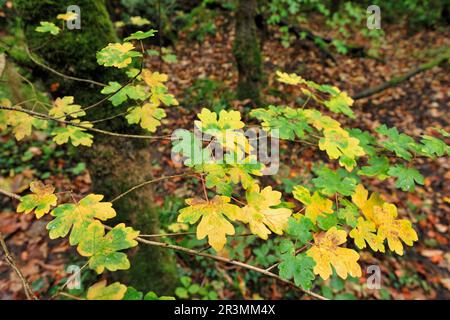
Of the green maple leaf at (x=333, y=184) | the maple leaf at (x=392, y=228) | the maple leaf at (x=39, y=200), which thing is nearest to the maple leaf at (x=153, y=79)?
the maple leaf at (x=39, y=200)

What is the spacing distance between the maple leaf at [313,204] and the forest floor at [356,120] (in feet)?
7.87

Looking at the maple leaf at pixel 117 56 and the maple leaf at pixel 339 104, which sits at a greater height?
the maple leaf at pixel 117 56

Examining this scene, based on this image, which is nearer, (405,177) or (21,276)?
(21,276)

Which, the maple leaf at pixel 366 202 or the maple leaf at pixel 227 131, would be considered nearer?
the maple leaf at pixel 227 131

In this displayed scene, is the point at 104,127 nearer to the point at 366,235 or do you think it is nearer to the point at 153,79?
the point at 153,79

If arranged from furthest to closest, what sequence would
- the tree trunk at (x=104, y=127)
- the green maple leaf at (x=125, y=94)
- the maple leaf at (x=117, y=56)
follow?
the tree trunk at (x=104, y=127) < the green maple leaf at (x=125, y=94) < the maple leaf at (x=117, y=56)

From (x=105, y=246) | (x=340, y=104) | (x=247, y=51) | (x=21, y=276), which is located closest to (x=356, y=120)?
(x=247, y=51)

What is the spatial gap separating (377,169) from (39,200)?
61.1 inches

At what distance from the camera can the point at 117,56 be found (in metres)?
1.38

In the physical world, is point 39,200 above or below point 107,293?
above

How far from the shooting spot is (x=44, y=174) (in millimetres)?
4309

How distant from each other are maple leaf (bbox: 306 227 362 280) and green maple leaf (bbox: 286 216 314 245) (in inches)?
1.5

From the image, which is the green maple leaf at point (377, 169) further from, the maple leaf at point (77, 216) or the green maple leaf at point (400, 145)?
the maple leaf at point (77, 216)

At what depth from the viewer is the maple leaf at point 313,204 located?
1366 millimetres
